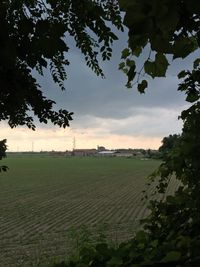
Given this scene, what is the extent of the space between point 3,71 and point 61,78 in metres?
1.00

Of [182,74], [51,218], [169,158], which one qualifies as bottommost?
[51,218]

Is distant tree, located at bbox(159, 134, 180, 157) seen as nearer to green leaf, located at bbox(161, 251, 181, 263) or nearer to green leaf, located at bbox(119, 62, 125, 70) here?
green leaf, located at bbox(119, 62, 125, 70)

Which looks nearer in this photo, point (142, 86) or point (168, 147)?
point (142, 86)

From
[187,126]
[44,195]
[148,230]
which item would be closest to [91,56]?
[187,126]

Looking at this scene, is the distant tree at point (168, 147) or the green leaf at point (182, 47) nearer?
the green leaf at point (182, 47)

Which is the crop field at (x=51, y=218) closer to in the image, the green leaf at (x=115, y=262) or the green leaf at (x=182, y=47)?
the green leaf at (x=115, y=262)

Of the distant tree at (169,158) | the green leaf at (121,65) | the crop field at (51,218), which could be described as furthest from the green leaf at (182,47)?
the crop field at (51,218)

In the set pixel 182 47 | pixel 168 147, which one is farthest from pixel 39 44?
pixel 168 147

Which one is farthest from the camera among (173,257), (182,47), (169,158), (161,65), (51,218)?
(51,218)

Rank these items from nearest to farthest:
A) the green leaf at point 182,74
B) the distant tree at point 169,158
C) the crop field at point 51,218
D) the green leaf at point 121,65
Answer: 1. the distant tree at point 169,158
2. the green leaf at point 121,65
3. the green leaf at point 182,74
4. the crop field at point 51,218

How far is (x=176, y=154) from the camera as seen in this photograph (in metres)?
2.42

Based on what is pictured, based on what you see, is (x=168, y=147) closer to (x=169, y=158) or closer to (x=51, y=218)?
(x=169, y=158)

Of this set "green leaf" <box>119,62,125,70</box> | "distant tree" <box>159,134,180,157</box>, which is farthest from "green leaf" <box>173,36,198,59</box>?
"distant tree" <box>159,134,180,157</box>

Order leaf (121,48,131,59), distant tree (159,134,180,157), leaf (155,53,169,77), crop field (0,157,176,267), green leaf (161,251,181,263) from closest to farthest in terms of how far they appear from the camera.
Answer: leaf (155,53,169,77) < green leaf (161,251,181,263) < leaf (121,48,131,59) < distant tree (159,134,180,157) < crop field (0,157,176,267)
